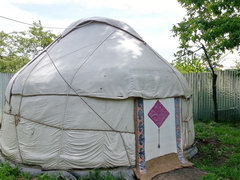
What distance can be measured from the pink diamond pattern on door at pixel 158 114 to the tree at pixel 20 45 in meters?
11.5

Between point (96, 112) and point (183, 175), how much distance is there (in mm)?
1861

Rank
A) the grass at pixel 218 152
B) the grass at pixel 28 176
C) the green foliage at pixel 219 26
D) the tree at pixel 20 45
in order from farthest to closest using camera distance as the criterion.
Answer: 1. the tree at pixel 20 45
2. the green foliage at pixel 219 26
3. the grass at pixel 218 152
4. the grass at pixel 28 176

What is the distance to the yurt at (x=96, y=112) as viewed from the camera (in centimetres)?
440

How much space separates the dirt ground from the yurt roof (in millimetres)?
1381

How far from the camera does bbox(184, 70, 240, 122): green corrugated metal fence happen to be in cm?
994

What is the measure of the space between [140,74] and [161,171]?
1.75 meters

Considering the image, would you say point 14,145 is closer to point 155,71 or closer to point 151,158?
point 151,158

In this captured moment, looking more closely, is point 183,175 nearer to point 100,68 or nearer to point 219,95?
point 100,68

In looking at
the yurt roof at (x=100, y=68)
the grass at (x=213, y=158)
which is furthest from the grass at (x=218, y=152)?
the yurt roof at (x=100, y=68)

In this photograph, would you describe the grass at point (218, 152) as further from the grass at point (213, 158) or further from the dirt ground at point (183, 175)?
the dirt ground at point (183, 175)

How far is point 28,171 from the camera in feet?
14.8

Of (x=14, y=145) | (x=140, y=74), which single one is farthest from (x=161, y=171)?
(x=14, y=145)

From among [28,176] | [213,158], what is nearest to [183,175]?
[213,158]

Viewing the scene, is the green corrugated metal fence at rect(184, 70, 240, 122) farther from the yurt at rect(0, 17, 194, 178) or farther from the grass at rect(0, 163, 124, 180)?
the grass at rect(0, 163, 124, 180)
